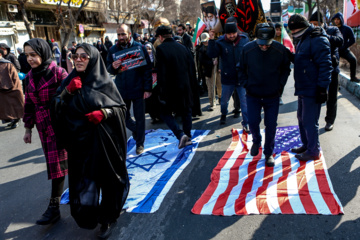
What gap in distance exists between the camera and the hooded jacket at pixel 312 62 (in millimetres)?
3725

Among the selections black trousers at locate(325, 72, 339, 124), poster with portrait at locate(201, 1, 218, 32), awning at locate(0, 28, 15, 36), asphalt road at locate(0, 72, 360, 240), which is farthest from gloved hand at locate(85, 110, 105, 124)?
awning at locate(0, 28, 15, 36)

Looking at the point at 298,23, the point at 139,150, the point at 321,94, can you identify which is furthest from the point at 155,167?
the point at 298,23

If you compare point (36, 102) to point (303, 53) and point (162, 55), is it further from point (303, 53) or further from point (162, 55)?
point (303, 53)

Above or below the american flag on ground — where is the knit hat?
above

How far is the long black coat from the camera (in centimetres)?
486

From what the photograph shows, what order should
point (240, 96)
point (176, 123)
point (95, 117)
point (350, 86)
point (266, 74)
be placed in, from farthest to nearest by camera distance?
point (350, 86), point (240, 96), point (176, 123), point (266, 74), point (95, 117)

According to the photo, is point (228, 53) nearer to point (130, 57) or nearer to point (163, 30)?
point (163, 30)

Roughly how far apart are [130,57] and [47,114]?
72.3 inches

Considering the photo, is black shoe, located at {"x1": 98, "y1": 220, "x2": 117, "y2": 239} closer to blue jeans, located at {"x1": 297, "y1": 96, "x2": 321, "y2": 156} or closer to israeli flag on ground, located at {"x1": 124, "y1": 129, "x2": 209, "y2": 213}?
israeli flag on ground, located at {"x1": 124, "y1": 129, "x2": 209, "y2": 213}

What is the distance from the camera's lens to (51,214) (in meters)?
3.33

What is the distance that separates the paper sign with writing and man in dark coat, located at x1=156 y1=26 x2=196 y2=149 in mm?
272

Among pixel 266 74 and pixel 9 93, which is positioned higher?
pixel 266 74

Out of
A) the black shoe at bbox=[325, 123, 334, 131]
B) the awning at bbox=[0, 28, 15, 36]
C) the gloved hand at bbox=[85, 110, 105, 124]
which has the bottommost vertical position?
the black shoe at bbox=[325, 123, 334, 131]

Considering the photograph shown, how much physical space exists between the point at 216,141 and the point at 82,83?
299cm
